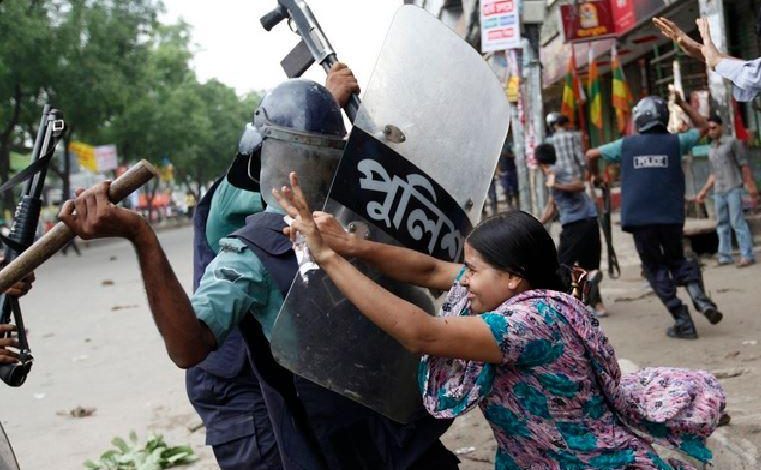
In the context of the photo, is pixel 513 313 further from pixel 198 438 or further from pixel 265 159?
pixel 198 438

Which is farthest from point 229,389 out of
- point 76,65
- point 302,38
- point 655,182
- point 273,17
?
point 76,65

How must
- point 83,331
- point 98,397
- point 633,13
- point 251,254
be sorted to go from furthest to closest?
point 633,13 < point 83,331 < point 98,397 < point 251,254

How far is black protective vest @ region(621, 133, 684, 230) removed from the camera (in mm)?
5867

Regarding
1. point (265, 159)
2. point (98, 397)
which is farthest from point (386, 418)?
point (98, 397)

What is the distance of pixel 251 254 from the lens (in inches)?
75.9

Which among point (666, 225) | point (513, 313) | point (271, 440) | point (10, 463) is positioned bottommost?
point (666, 225)

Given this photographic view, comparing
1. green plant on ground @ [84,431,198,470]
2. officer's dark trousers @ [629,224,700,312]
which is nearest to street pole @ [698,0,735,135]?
officer's dark trousers @ [629,224,700,312]

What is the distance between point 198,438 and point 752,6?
33.3ft

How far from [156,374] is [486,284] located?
481 centimetres

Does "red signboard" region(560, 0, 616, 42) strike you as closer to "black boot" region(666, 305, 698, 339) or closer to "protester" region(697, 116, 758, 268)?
"protester" region(697, 116, 758, 268)

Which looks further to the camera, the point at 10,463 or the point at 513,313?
the point at 10,463

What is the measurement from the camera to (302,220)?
1.73 m

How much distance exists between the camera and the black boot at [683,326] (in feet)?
18.8

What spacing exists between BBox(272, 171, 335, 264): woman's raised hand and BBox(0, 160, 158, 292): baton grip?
277mm
